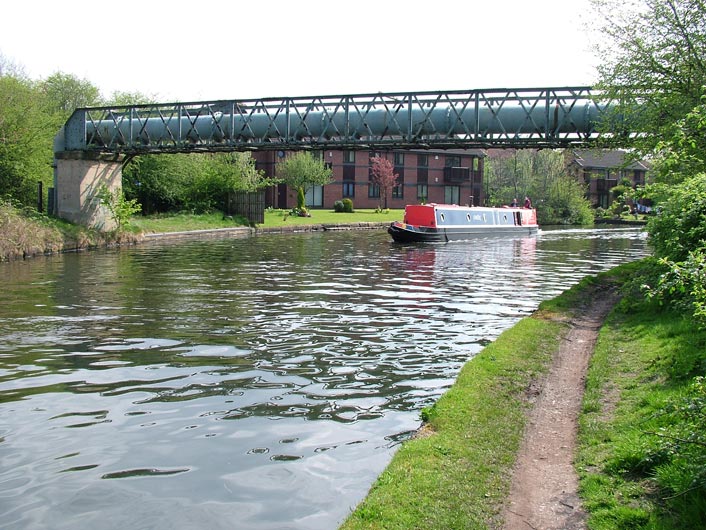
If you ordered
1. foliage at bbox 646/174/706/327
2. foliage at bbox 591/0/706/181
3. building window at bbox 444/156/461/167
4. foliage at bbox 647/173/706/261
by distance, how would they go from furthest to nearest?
building window at bbox 444/156/461/167 → foliage at bbox 591/0/706/181 → foliage at bbox 647/173/706/261 → foliage at bbox 646/174/706/327

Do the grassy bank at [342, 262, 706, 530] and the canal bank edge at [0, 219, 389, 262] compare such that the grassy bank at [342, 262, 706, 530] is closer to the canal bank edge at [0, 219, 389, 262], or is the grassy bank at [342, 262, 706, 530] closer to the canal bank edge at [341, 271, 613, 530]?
the canal bank edge at [341, 271, 613, 530]

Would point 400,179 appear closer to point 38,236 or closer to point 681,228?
point 38,236

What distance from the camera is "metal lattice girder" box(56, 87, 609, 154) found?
94.1 feet

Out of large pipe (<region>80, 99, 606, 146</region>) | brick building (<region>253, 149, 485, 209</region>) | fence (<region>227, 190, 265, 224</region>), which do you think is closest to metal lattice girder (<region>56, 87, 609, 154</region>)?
large pipe (<region>80, 99, 606, 146</region>)

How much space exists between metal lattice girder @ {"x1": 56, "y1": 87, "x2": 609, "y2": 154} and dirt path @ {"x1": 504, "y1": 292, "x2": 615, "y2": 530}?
59.7 ft

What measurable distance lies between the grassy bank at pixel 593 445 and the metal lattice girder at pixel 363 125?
18.2 m

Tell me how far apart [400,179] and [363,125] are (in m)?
43.1

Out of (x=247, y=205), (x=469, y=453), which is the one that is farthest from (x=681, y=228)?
(x=247, y=205)

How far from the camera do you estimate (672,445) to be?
17.3 ft

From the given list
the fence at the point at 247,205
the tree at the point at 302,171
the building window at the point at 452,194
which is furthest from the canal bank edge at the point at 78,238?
the building window at the point at 452,194

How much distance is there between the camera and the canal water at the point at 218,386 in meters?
6.10

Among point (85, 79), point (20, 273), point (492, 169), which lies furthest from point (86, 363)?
point (492, 169)

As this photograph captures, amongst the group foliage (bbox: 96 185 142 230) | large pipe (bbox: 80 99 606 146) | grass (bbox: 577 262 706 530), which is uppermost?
large pipe (bbox: 80 99 606 146)

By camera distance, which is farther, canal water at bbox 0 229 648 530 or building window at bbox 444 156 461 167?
building window at bbox 444 156 461 167
